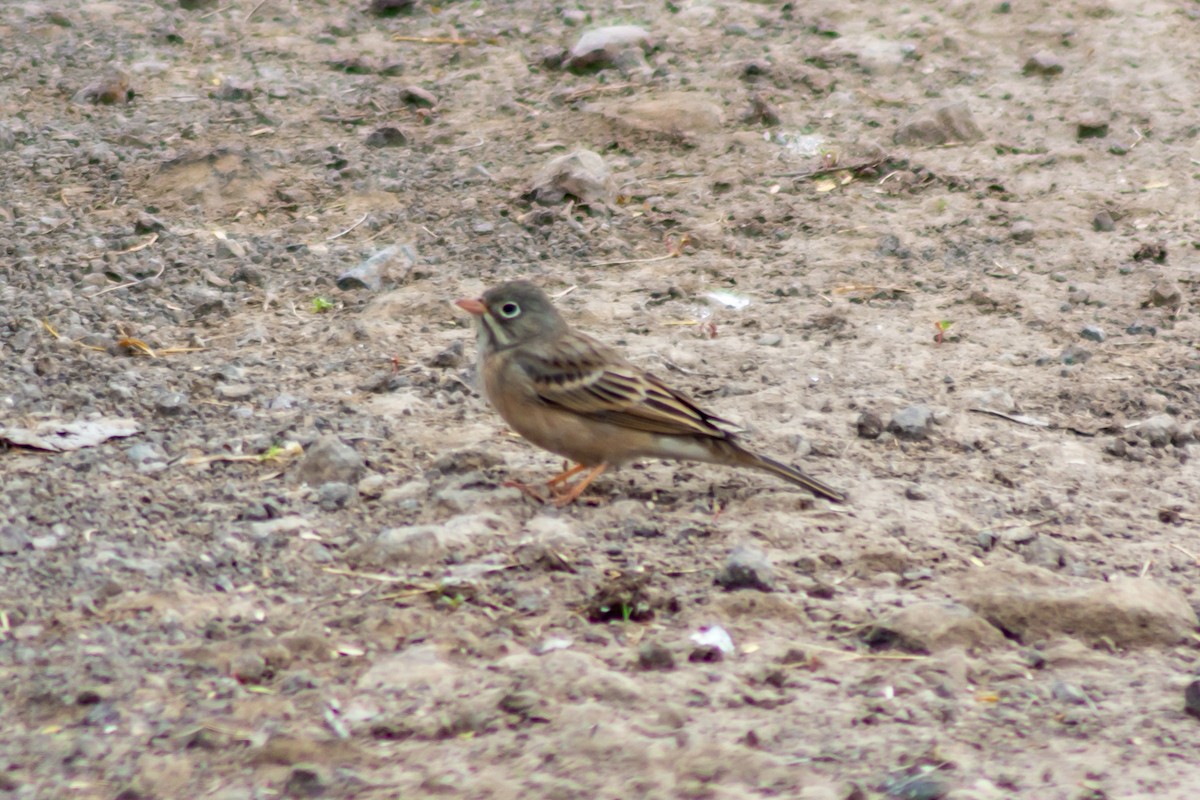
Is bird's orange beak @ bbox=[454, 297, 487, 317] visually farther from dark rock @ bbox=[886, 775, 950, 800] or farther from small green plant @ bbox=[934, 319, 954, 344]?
dark rock @ bbox=[886, 775, 950, 800]

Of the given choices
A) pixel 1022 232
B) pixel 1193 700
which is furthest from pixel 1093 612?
pixel 1022 232

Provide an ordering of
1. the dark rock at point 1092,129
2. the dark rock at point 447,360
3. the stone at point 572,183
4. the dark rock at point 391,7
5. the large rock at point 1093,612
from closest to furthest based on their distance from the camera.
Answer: the large rock at point 1093,612, the dark rock at point 447,360, the stone at point 572,183, the dark rock at point 1092,129, the dark rock at point 391,7

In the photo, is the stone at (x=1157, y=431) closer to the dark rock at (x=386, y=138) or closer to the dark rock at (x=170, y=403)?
the dark rock at (x=170, y=403)

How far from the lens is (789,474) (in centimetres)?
596

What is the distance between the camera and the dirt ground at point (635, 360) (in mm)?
4367

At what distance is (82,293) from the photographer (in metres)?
7.77

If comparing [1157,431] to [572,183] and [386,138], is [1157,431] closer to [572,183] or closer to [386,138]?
[572,183]

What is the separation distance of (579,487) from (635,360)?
1.51 metres

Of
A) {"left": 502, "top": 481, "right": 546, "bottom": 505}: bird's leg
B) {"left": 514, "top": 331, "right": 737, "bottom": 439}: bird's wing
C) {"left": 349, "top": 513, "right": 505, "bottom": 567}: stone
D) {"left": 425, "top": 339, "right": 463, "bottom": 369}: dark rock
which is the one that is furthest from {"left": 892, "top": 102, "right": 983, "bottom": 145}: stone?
{"left": 349, "top": 513, "right": 505, "bottom": 567}: stone

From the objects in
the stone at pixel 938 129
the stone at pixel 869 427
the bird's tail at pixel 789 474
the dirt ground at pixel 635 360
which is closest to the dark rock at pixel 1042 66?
the dirt ground at pixel 635 360

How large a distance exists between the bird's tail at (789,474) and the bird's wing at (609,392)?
4.6 inches

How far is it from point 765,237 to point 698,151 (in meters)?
1.26

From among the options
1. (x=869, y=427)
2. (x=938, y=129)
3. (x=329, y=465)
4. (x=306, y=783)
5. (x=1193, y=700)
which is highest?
(x=306, y=783)

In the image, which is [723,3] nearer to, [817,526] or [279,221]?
[279,221]
